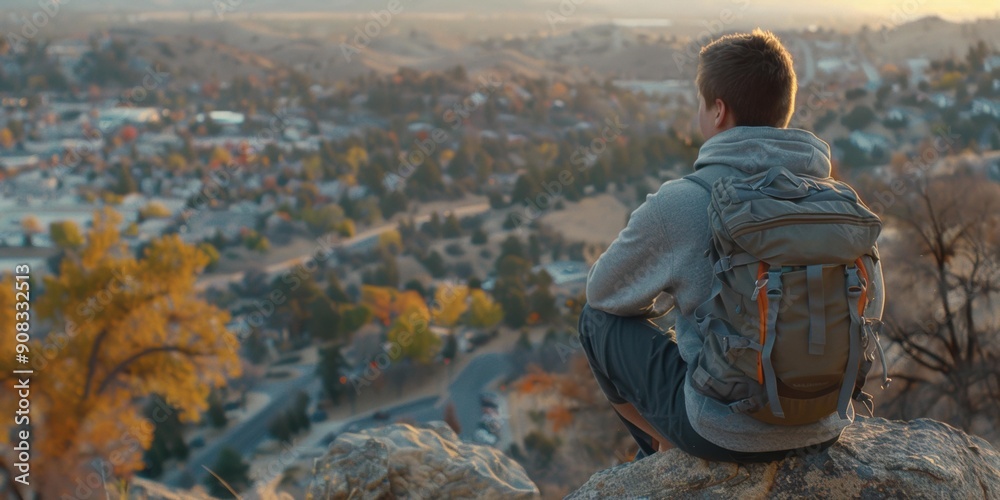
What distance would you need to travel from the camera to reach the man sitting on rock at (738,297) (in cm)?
169

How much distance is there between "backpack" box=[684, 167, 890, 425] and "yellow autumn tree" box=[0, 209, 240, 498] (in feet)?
35.5

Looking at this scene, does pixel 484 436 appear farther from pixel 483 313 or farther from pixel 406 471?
pixel 406 471

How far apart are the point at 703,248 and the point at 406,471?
228 centimetres

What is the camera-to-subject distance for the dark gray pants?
2.02 m

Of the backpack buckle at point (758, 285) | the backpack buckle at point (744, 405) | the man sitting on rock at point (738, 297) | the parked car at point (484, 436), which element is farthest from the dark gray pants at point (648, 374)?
the parked car at point (484, 436)

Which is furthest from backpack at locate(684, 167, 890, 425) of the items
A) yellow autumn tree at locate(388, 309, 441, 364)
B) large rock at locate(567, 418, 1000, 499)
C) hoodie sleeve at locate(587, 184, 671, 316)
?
yellow autumn tree at locate(388, 309, 441, 364)

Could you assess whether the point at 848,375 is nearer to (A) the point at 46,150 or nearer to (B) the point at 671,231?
(B) the point at 671,231

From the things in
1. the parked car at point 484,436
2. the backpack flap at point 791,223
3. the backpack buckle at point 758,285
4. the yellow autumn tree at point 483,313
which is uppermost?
the backpack flap at point 791,223

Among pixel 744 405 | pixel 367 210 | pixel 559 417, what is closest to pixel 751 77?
pixel 744 405

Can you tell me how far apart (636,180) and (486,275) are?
31.7 feet

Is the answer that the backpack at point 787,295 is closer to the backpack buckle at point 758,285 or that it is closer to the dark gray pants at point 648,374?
the backpack buckle at point 758,285

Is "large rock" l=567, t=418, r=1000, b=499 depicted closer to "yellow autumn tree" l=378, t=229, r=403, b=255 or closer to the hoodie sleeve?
the hoodie sleeve

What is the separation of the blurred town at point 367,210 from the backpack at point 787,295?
2.16 feet

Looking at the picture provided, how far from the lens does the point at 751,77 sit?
1906 millimetres
